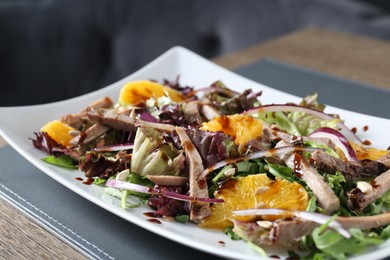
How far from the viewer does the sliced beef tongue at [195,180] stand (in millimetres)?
1588

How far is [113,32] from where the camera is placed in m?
4.95

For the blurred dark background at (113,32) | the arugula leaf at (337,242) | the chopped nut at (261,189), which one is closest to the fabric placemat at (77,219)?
the chopped nut at (261,189)

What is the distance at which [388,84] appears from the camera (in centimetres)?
292

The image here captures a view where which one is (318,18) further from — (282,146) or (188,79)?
(282,146)

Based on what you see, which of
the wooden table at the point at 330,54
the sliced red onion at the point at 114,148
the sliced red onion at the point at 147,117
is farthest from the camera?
the wooden table at the point at 330,54

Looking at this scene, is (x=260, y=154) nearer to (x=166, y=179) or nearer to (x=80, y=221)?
(x=166, y=179)

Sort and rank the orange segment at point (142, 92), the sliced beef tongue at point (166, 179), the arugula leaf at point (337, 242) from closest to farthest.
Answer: the arugula leaf at point (337, 242), the sliced beef tongue at point (166, 179), the orange segment at point (142, 92)

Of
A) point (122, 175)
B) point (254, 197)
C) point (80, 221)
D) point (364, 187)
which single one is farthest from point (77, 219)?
point (364, 187)

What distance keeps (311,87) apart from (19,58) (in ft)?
8.09

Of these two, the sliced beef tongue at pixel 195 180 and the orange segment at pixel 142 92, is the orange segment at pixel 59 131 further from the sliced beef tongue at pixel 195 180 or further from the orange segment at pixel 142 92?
the sliced beef tongue at pixel 195 180

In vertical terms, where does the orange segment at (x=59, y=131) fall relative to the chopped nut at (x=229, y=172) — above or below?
below

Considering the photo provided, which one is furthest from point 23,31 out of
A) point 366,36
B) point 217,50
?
point 366,36

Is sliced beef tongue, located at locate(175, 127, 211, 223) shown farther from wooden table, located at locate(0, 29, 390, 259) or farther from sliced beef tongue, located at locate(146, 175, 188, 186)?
wooden table, located at locate(0, 29, 390, 259)

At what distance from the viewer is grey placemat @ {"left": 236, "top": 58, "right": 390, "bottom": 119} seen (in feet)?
8.79
